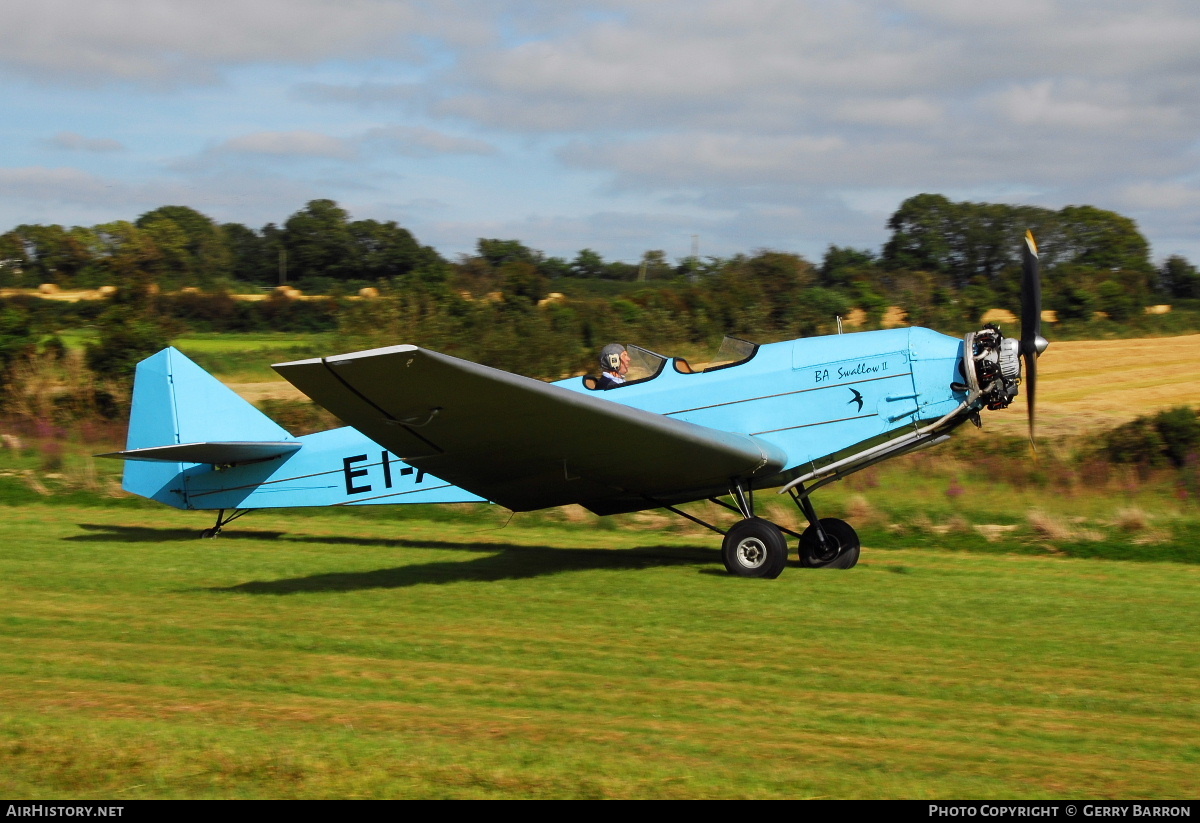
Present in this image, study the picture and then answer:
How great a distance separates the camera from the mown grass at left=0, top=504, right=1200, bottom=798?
4.18m

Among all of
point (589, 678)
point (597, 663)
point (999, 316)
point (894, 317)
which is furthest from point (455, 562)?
point (999, 316)

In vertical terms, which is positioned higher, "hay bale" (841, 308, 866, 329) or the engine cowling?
"hay bale" (841, 308, 866, 329)

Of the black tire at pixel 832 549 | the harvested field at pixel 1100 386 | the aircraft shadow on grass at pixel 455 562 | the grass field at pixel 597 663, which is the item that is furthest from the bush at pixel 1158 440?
the aircraft shadow on grass at pixel 455 562

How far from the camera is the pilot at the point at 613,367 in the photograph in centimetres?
946

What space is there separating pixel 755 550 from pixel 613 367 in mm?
2012

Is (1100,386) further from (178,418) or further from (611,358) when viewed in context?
(178,418)

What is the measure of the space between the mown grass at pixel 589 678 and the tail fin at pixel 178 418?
1494 mm

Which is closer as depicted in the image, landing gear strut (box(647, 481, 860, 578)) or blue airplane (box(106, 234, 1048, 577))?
blue airplane (box(106, 234, 1048, 577))

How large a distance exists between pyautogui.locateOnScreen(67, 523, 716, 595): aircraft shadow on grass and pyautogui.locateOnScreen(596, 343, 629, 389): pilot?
1.63 metres

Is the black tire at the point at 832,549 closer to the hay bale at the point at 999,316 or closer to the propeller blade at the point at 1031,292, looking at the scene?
the propeller blade at the point at 1031,292

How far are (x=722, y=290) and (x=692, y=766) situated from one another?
26638mm

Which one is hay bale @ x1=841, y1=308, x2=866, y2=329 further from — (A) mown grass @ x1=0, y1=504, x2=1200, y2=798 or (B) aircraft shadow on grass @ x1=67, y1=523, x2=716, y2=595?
(A) mown grass @ x1=0, y1=504, x2=1200, y2=798

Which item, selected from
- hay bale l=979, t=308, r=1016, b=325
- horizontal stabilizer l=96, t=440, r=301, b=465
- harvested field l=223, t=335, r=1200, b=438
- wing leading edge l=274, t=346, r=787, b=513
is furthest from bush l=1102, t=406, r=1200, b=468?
hay bale l=979, t=308, r=1016, b=325

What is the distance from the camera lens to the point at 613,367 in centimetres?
950
